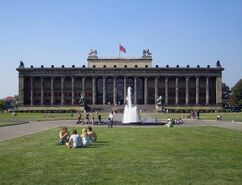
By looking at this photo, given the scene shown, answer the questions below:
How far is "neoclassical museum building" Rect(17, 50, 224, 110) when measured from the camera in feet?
527

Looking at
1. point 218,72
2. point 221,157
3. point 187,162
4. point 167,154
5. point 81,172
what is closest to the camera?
point 81,172

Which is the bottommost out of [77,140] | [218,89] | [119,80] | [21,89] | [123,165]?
[123,165]

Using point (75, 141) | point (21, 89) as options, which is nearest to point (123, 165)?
point (75, 141)

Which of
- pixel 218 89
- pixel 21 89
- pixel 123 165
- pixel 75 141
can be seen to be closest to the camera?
pixel 123 165

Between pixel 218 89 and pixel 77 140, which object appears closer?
pixel 77 140

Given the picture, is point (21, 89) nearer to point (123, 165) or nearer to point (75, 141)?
point (75, 141)

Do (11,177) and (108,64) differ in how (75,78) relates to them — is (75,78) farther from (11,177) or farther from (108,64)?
(11,177)

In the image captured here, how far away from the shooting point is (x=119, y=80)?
169875 mm

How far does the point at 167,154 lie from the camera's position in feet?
68.2

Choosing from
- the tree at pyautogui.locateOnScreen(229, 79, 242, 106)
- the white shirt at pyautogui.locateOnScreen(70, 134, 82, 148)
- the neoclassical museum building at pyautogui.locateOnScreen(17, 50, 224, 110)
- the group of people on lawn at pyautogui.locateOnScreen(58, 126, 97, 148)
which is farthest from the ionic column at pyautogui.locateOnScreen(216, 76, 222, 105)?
the white shirt at pyautogui.locateOnScreen(70, 134, 82, 148)

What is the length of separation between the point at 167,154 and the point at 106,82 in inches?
5834

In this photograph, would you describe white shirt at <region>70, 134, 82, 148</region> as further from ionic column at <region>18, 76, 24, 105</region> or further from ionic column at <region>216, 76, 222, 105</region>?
ionic column at <region>216, 76, 222, 105</region>

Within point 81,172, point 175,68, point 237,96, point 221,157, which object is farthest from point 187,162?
point 237,96

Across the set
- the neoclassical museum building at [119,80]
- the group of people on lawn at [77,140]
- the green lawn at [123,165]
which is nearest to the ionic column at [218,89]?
the neoclassical museum building at [119,80]
